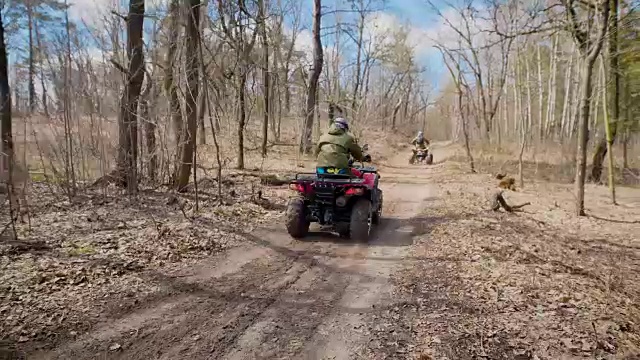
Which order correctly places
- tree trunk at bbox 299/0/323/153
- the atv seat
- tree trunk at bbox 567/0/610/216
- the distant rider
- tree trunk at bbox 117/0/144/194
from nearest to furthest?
1. the atv seat
2. tree trunk at bbox 567/0/610/216
3. tree trunk at bbox 117/0/144/194
4. tree trunk at bbox 299/0/323/153
5. the distant rider

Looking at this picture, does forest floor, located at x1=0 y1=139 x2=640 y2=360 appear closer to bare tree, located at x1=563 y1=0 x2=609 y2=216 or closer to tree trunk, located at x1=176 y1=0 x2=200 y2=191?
bare tree, located at x1=563 y1=0 x2=609 y2=216

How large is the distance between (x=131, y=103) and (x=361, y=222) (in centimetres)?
629

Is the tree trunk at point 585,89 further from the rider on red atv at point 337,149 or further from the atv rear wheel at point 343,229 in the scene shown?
the atv rear wheel at point 343,229

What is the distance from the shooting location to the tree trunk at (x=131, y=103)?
380 inches

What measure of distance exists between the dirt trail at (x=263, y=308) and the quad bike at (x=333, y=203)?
0.31 metres

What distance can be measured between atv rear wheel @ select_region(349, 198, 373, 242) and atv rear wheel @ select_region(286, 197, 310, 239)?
83 cm

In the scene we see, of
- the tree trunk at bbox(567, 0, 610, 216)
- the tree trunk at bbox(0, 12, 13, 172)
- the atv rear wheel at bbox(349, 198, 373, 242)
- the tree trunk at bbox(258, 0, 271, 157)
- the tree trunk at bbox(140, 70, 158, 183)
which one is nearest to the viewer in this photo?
the atv rear wheel at bbox(349, 198, 373, 242)

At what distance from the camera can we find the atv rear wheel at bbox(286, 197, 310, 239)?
7359 millimetres

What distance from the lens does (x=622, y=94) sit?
25859 mm

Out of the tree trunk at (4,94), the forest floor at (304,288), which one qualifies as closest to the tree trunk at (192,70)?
the forest floor at (304,288)

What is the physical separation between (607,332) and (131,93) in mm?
10117

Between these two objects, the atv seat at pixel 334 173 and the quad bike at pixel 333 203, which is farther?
the atv seat at pixel 334 173

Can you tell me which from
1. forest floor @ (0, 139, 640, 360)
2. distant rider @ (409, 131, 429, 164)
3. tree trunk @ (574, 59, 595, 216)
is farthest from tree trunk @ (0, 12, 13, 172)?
distant rider @ (409, 131, 429, 164)

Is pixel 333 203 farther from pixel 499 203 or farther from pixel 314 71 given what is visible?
pixel 314 71
